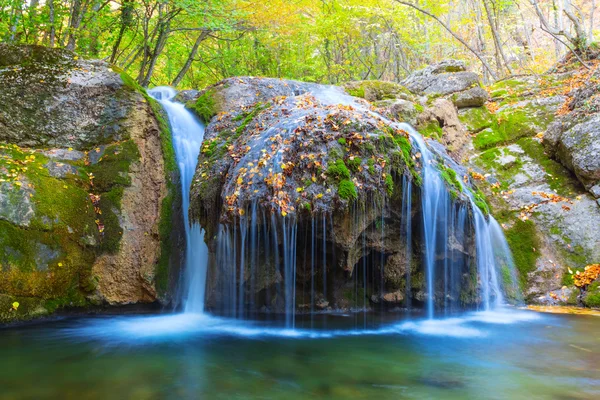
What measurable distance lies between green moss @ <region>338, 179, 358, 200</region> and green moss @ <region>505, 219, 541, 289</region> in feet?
14.4

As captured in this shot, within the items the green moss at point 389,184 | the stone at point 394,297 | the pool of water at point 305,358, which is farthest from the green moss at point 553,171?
the green moss at point 389,184

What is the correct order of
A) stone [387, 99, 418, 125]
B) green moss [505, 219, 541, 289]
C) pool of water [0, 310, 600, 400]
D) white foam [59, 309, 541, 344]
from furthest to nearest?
stone [387, 99, 418, 125] < green moss [505, 219, 541, 289] < white foam [59, 309, 541, 344] < pool of water [0, 310, 600, 400]

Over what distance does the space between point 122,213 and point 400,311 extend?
5.21 m

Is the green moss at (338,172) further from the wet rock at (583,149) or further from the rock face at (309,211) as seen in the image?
the wet rock at (583,149)

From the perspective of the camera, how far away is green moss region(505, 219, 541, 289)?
740cm

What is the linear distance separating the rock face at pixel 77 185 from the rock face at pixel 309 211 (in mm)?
1263

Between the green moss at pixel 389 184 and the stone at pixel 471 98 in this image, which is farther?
the stone at pixel 471 98

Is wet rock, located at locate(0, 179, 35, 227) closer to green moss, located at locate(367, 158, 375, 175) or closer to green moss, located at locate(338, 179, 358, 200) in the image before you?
green moss, located at locate(338, 179, 358, 200)

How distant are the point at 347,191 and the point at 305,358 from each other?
2238mm

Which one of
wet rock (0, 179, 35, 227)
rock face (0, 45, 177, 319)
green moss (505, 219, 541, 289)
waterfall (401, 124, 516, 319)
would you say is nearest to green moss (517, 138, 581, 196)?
green moss (505, 219, 541, 289)

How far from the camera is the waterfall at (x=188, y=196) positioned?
678 cm

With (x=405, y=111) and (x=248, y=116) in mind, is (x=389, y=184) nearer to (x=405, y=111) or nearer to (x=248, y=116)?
(x=248, y=116)

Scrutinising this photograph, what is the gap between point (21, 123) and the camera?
689 centimetres

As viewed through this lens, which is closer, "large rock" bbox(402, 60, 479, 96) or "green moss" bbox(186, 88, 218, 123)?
"green moss" bbox(186, 88, 218, 123)
